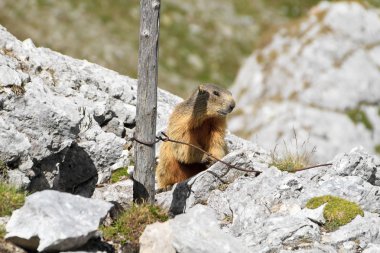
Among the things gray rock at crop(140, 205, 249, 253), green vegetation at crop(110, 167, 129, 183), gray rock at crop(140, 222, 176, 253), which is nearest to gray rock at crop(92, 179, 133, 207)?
green vegetation at crop(110, 167, 129, 183)

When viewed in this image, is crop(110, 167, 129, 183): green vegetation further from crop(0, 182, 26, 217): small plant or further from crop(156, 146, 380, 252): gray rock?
crop(0, 182, 26, 217): small plant

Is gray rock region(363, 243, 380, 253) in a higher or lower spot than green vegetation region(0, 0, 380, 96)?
lower

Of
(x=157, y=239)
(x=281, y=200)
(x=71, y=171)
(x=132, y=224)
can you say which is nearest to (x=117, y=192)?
(x=71, y=171)

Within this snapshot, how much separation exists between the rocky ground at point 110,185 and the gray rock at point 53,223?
17 millimetres

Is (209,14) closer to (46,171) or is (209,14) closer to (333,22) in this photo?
(333,22)

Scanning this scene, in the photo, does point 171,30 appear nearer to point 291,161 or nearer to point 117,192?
point 291,161

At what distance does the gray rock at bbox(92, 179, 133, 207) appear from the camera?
14094 millimetres

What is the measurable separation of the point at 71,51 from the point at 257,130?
16148 mm

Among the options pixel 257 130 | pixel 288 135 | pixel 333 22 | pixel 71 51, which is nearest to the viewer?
pixel 288 135

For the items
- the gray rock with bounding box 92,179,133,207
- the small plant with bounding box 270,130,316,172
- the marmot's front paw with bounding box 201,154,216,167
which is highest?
the small plant with bounding box 270,130,316,172

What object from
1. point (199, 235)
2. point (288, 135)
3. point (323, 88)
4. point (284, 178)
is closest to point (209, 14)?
point (323, 88)

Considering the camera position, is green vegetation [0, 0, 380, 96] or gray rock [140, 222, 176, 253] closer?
gray rock [140, 222, 176, 253]

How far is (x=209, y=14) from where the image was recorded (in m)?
50.5

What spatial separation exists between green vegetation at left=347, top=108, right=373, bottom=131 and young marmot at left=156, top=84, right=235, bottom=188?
64.8 feet
